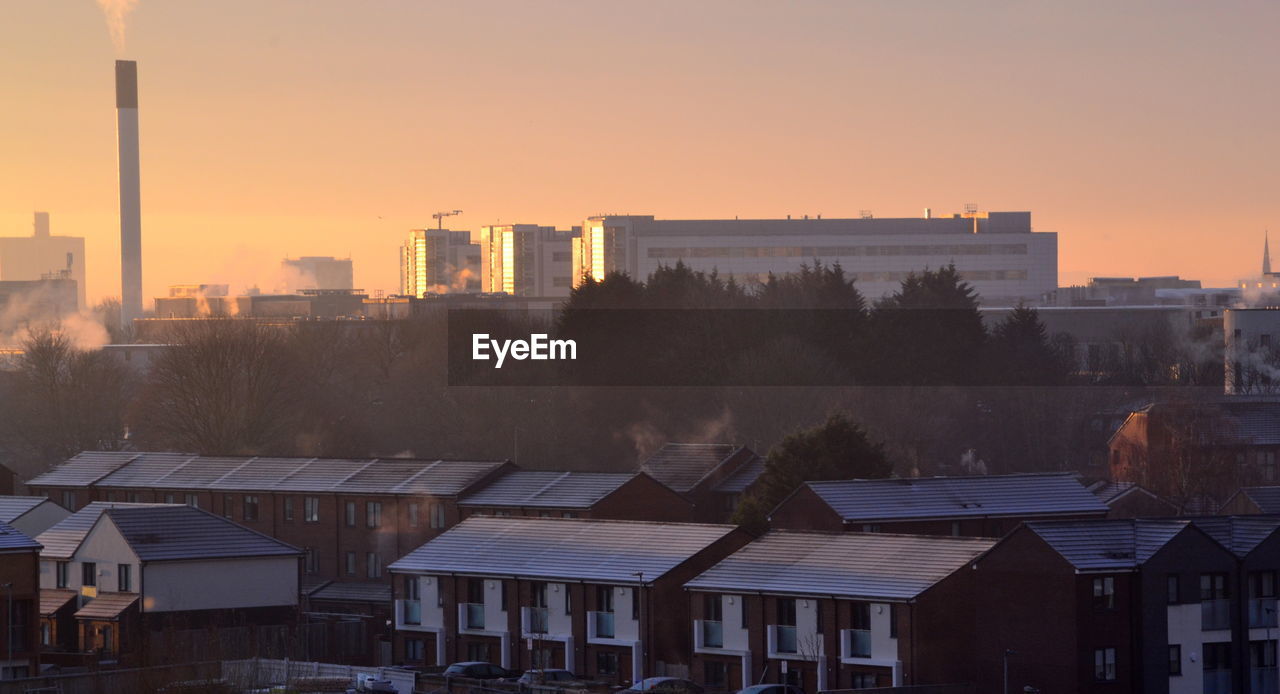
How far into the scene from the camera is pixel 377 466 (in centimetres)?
5641

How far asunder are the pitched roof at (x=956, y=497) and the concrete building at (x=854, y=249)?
9011cm

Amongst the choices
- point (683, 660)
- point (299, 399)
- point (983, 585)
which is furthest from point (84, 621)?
point (299, 399)

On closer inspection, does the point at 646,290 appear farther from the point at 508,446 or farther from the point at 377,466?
the point at 377,466

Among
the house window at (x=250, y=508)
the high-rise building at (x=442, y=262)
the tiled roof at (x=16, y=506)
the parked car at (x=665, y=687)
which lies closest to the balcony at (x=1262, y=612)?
the parked car at (x=665, y=687)

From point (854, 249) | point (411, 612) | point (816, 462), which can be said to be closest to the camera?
point (411, 612)

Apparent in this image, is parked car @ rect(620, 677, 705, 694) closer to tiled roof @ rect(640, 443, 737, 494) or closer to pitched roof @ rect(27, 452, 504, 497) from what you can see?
pitched roof @ rect(27, 452, 504, 497)

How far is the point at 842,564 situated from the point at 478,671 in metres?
7.46

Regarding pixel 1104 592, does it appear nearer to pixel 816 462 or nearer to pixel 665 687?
pixel 665 687

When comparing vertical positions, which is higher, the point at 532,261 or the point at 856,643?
the point at 532,261

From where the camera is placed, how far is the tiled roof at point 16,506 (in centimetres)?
5344

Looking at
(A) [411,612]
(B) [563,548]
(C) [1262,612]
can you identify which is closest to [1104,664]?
(C) [1262,612]

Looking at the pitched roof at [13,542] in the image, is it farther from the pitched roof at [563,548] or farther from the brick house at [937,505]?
the brick house at [937,505]

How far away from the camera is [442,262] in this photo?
159 meters

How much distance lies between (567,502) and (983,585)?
1607 cm
